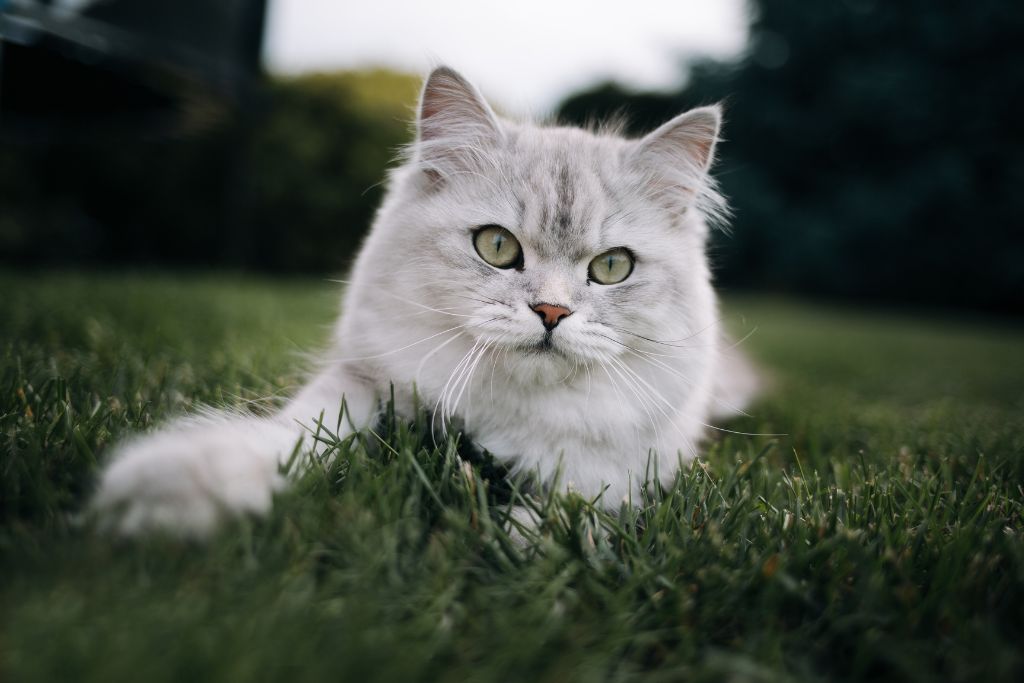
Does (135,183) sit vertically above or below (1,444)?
above

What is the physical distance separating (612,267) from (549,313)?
0.25 meters

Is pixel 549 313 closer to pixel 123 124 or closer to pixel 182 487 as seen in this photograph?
pixel 182 487

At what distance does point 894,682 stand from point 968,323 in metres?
11.3

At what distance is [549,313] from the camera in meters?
1.31

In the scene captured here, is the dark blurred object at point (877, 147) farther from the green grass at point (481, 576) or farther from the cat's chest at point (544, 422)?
the green grass at point (481, 576)

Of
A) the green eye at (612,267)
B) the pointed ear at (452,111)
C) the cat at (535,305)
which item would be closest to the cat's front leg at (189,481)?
the cat at (535,305)

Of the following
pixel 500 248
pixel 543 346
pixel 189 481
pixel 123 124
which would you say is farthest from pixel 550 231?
pixel 123 124

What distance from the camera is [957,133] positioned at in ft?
36.6

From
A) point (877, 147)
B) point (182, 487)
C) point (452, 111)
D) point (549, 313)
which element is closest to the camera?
point (182, 487)

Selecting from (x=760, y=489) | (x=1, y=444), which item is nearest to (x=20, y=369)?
(x=1, y=444)

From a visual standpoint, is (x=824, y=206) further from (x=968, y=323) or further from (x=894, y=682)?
(x=894, y=682)

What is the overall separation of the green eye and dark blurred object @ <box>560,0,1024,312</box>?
9.63 metres

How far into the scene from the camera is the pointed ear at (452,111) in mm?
1559

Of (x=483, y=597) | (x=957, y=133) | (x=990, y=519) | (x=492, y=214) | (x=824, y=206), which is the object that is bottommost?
(x=483, y=597)
